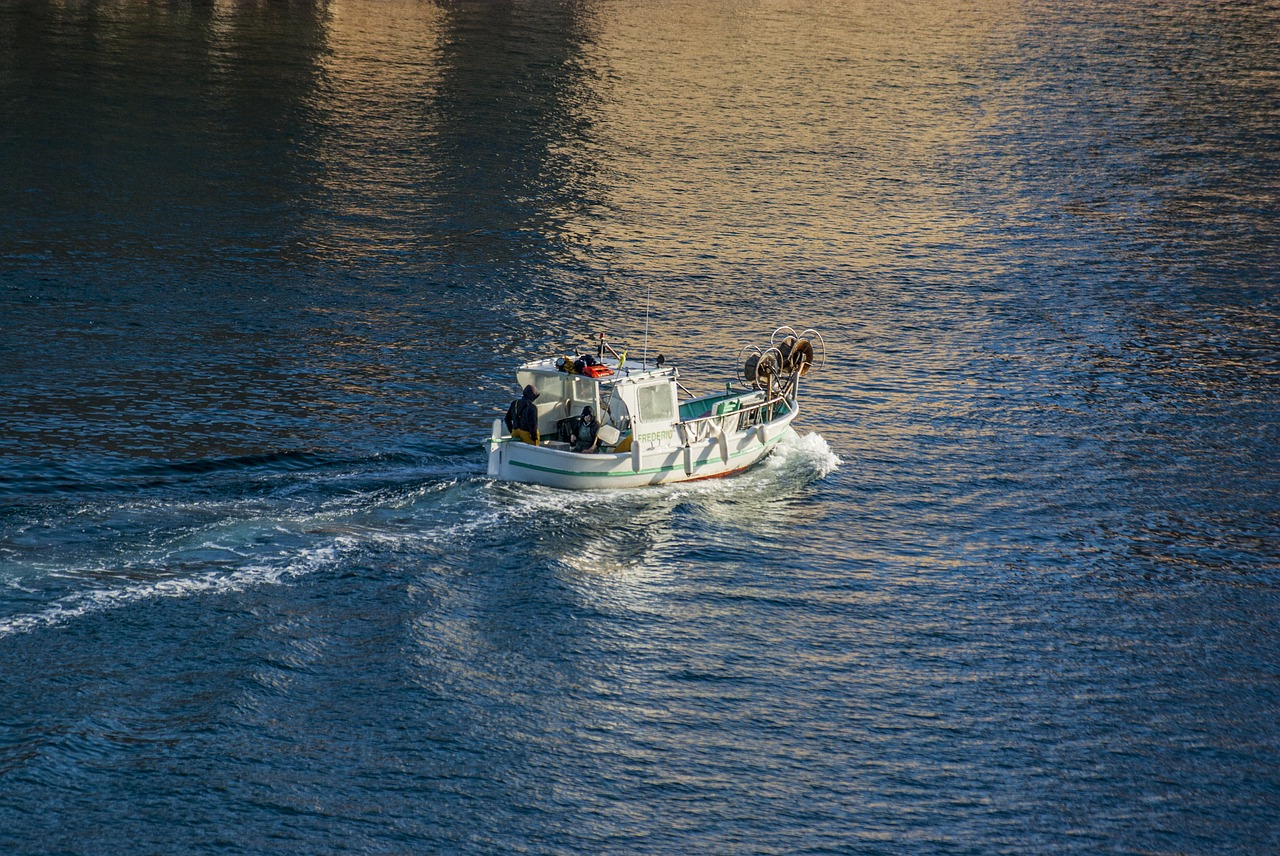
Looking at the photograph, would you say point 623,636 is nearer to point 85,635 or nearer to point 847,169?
point 85,635

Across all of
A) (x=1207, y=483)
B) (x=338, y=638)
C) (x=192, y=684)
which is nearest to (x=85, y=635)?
(x=192, y=684)

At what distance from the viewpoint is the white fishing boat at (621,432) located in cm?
4125

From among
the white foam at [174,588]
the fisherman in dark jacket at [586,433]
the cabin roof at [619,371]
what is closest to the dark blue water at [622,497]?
the white foam at [174,588]

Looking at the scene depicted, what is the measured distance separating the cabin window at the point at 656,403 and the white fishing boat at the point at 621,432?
3 centimetres

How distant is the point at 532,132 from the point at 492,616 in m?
62.1

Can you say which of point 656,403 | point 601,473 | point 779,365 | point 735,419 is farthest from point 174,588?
point 779,365

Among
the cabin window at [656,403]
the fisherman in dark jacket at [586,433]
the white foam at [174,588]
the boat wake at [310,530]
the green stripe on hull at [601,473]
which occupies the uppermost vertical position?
the cabin window at [656,403]

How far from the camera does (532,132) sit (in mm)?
91125

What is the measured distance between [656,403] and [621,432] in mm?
1648

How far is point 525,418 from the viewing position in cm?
4166

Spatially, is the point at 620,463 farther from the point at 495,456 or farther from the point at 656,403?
the point at 495,456

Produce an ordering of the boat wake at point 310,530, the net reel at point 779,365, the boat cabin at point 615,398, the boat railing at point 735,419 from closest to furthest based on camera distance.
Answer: the boat wake at point 310,530 < the boat cabin at point 615,398 < the boat railing at point 735,419 < the net reel at point 779,365

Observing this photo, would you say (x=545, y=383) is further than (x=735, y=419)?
No

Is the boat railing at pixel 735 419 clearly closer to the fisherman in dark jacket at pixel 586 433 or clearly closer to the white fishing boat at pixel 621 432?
the white fishing boat at pixel 621 432
